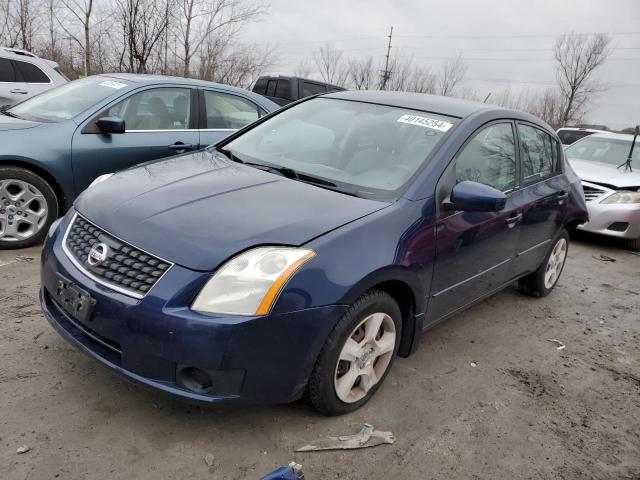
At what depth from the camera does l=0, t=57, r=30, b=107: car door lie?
300 inches

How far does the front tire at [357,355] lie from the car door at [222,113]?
328 centimetres

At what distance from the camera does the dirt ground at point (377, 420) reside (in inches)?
88.1

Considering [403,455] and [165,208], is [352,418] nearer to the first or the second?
[403,455]

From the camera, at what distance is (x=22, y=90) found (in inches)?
306

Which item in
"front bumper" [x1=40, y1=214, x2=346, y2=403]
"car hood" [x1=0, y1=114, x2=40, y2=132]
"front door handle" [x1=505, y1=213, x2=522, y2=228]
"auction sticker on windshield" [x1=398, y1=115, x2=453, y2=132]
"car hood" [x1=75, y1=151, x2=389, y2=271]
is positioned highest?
"auction sticker on windshield" [x1=398, y1=115, x2=453, y2=132]

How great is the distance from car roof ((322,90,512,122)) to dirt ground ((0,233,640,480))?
1.57 m

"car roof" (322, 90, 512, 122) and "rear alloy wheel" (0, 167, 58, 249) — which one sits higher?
"car roof" (322, 90, 512, 122)

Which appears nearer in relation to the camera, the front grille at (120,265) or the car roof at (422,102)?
the front grille at (120,265)

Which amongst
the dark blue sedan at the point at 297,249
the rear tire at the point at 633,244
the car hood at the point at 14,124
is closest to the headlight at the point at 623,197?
the rear tire at the point at 633,244

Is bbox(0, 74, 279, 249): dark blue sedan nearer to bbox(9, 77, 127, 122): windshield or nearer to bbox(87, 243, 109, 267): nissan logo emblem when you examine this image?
bbox(9, 77, 127, 122): windshield

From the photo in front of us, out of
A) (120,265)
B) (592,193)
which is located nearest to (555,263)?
(592,193)

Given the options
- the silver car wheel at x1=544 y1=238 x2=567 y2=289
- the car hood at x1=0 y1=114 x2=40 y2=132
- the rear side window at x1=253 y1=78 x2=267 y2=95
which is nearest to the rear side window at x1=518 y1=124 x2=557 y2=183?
the silver car wheel at x1=544 y1=238 x2=567 y2=289

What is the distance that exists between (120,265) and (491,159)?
2430 mm

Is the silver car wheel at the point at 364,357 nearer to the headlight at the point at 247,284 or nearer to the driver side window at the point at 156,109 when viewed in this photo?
the headlight at the point at 247,284
